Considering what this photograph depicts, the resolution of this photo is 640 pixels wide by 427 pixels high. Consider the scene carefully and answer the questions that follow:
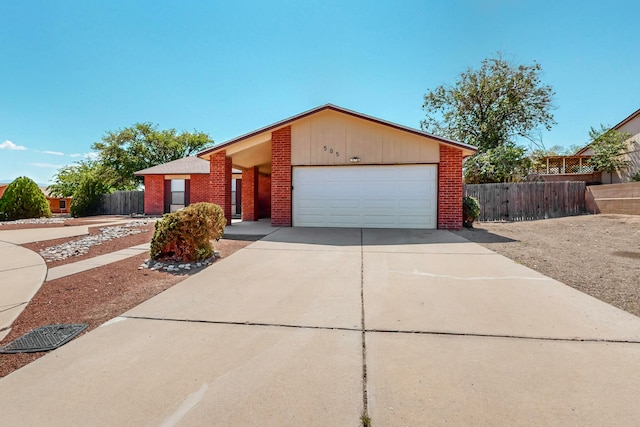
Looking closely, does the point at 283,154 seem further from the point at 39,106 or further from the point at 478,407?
the point at 39,106

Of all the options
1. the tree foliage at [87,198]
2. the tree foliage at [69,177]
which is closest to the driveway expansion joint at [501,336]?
the tree foliage at [87,198]

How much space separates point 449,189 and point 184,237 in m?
8.19

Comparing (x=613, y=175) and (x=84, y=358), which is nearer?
(x=84, y=358)

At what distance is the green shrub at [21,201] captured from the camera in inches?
658

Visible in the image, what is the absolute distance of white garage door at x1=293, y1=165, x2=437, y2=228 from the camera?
9953 mm

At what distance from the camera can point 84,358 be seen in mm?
2402

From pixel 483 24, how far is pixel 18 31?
64.3 ft

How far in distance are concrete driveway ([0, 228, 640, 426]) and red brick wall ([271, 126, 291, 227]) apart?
6350mm

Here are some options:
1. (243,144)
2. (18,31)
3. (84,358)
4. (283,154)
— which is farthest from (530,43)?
(18,31)

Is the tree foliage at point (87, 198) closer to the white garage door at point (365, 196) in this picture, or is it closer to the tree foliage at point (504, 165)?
the white garage door at point (365, 196)

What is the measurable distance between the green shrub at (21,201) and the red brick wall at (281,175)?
1679 centimetres

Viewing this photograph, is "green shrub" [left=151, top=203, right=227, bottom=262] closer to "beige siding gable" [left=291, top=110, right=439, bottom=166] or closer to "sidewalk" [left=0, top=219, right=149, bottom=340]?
"sidewalk" [left=0, top=219, right=149, bottom=340]

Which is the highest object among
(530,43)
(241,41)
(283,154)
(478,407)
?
(530,43)

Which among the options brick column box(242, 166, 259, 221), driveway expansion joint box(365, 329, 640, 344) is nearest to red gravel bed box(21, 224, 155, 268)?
brick column box(242, 166, 259, 221)
